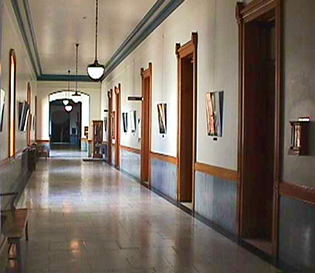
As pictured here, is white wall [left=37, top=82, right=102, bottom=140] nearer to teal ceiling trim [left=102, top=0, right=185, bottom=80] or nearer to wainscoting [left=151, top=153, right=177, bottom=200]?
teal ceiling trim [left=102, top=0, right=185, bottom=80]

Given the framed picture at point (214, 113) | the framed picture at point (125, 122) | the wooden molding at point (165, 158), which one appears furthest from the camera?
the framed picture at point (125, 122)

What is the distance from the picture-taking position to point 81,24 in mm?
14258

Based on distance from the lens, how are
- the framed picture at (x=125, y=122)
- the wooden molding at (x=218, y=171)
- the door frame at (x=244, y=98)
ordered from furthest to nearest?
the framed picture at (x=125, y=122), the wooden molding at (x=218, y=171), the door frame at (x=244, y=98)

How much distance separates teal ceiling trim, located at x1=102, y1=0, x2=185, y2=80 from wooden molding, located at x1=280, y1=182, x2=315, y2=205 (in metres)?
5.74

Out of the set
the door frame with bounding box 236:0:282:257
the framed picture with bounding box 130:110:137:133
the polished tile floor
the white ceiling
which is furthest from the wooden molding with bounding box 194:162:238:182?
the framed picture with bounding box 130:110:137:133

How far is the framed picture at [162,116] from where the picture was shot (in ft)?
38.7

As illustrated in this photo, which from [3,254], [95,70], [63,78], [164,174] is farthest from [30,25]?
[63,78]

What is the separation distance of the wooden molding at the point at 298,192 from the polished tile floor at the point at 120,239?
0.81m

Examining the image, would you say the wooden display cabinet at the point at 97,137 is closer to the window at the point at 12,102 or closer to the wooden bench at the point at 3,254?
the window at the point at 12,102

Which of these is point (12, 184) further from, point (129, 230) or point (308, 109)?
point (308, 109)

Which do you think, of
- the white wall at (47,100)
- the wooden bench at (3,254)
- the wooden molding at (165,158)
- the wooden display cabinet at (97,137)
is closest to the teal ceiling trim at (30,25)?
the wooden molding at (165,158)

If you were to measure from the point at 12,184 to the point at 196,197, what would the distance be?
15.1ft

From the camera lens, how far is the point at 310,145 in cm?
517

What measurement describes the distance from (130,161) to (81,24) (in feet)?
16.0
